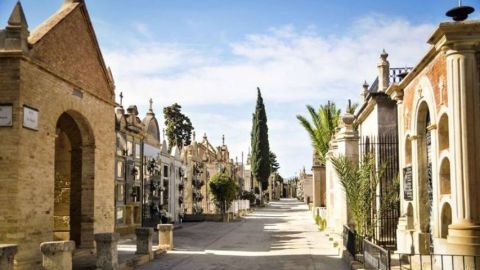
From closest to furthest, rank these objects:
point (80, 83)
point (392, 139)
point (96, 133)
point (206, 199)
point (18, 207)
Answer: point (18, 207) < point (80, 83) < point (96, 133) < point (392, 139) < point (206, 199)

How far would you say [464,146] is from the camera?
877cm

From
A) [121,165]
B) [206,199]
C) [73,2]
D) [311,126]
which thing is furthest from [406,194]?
[206,199]

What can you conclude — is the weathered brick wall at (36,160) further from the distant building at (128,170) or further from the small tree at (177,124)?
the small tree at (177,124)

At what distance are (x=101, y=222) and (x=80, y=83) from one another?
4.02 meters

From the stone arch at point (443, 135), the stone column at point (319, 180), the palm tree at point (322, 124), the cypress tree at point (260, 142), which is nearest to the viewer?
the stone arch at point (443, 135)

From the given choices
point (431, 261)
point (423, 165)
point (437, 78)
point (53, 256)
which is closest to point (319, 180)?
point (423, 165)

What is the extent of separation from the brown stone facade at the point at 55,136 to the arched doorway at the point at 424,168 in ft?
27.0

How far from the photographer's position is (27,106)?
1142cm

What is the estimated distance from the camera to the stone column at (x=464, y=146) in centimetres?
870

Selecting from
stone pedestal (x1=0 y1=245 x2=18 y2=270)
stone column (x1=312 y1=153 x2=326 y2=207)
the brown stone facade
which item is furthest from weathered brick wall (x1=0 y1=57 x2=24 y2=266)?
stone column (x1=312 y1=153 x2=326 y2=207)

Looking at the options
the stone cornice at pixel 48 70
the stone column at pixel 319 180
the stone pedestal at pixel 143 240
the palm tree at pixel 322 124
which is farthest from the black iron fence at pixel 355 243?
the stone column at pixel 319 180

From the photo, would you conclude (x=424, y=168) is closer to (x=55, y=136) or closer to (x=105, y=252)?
(x=105, y=252)

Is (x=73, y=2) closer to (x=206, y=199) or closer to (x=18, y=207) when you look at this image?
(x=18, y=207)

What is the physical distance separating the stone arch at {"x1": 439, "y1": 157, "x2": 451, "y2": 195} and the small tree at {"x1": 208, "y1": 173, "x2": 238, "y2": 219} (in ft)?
101
